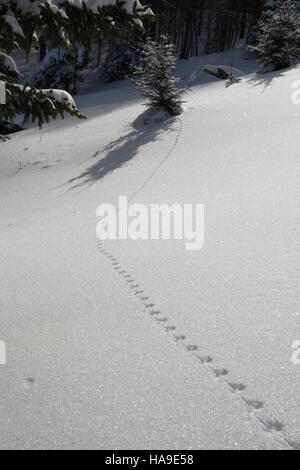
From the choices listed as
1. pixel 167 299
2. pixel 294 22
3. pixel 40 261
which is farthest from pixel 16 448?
pixel 294 22

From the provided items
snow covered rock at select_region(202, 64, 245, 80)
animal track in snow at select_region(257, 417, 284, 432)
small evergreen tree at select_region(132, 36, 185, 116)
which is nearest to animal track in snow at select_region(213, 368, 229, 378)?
animal track in snow at select_region(257, 417, 284, 432)

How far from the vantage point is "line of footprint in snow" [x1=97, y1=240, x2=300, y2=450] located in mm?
1813

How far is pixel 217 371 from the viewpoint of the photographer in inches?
87.7

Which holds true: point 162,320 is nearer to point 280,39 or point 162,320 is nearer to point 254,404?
point 254,404

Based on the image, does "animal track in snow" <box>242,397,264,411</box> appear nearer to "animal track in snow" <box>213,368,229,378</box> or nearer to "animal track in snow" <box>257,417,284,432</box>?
"animal track in snow" <box>257,417,284,432</box>

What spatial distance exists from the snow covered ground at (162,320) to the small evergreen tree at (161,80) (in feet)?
18.7

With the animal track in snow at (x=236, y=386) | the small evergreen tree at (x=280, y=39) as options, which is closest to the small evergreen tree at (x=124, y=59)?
the small evergreen tree at (x=280, y=39)

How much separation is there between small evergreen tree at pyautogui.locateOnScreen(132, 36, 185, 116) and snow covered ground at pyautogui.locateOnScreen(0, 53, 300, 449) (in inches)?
225

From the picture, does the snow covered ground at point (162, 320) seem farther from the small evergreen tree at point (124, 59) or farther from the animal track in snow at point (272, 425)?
the small evergreen tree at point (124, 59)

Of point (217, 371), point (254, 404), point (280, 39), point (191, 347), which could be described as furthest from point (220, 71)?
point (254, 404)

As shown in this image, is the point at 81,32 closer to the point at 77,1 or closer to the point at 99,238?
the point at 77,1

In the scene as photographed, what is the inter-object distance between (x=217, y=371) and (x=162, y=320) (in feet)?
2.39

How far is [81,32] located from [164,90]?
31.5ft
